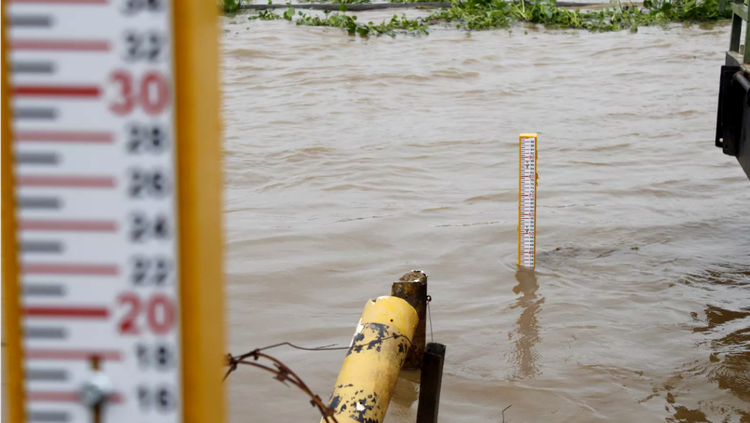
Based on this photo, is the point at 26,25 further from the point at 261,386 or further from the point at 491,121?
the point at 491,121

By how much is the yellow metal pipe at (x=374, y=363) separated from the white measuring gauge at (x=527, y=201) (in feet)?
7.71

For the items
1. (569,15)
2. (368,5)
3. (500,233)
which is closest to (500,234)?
(500,233)

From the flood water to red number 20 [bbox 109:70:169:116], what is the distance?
2.97 metres

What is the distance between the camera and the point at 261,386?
382cm

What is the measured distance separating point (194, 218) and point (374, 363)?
1725 mm

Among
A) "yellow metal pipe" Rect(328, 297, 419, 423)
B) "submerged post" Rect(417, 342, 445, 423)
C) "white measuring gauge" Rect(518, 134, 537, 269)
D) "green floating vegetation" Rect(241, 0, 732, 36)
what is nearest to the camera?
"yellow metal pipe" Rect(328, 297, 419, 423)

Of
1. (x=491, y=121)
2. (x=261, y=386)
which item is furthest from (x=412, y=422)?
(x=491, y=121)

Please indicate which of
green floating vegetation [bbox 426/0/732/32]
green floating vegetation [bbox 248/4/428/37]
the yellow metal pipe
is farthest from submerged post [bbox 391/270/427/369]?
green floating vegetation [bbox 426/0/732/32]

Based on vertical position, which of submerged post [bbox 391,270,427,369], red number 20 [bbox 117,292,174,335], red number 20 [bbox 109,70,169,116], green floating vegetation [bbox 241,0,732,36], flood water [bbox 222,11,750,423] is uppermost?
green floating vegetation [bbox 241,0,732,36]

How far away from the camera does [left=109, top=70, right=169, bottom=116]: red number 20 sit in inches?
29.8

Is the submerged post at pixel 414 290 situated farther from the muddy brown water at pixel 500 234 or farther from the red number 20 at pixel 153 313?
the red number 20 at pixel 153 313

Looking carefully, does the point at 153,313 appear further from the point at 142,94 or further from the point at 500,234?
the point at 500,234

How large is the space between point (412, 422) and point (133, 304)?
9.86 ft

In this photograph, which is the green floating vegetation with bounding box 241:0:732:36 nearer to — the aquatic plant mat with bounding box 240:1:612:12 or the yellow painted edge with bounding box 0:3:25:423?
the aquatic plant mat with bounding box 240:1:612:12
